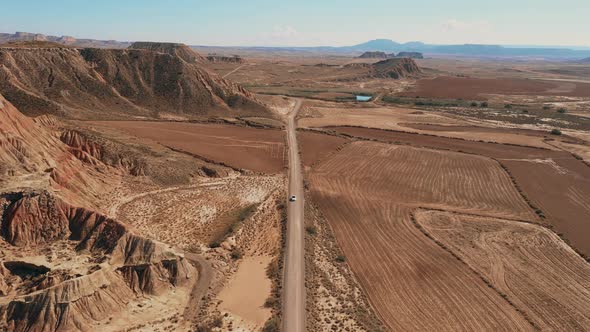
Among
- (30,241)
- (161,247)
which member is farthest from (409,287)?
(30,241)

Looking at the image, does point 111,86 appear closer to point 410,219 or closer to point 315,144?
point 315,144

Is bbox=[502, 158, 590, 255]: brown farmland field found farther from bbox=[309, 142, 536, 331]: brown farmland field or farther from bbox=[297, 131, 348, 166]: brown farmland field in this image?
bbox=[297, 131, 348, 166]: brown farmland field

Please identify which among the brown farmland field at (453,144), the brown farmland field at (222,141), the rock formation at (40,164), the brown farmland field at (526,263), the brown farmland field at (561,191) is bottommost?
the brown farmland field at (526,263)

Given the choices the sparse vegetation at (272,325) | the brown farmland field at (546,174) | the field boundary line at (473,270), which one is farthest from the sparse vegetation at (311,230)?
the brown farmland field at (546,174)

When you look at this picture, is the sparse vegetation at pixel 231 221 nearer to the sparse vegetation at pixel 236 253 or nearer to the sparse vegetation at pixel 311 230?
the sparse vegetation at pixel 236 253

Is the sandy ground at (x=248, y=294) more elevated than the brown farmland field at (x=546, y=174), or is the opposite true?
the brown farmland field at (x=546, y=174)

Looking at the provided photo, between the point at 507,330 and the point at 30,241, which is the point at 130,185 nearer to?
the point at 30,241

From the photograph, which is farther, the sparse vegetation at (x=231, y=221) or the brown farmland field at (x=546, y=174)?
the brown farmland field at (x=546, y=174)
